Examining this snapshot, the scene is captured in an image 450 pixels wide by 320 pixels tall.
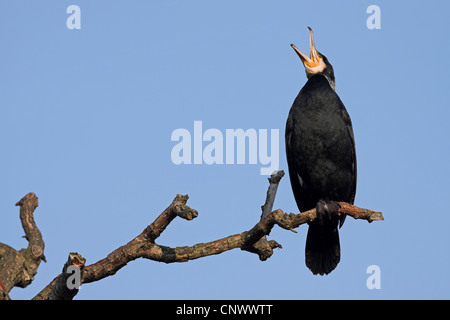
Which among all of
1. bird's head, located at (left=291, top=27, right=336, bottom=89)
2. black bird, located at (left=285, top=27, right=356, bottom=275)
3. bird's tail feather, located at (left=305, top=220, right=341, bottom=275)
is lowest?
bird's tail feather, located at (left=305, top=220, right=341, bottom=275)

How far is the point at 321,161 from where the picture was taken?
5.99 m

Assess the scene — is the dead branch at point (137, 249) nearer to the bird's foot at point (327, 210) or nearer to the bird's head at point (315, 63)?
the bird's foot at point (327, 210)

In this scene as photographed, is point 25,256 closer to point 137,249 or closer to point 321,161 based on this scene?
point 137,249

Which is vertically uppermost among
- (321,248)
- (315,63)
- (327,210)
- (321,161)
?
(315,63)

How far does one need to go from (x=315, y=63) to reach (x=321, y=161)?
1.53 metres

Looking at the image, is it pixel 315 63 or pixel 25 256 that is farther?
pixel 315 63

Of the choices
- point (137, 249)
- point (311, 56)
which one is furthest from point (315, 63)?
point (137, 249)

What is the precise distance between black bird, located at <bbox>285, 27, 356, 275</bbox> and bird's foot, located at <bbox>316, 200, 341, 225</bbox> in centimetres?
2

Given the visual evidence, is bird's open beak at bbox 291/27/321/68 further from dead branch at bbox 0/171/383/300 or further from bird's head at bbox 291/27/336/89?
dead branch at bbox 0/171/383/300

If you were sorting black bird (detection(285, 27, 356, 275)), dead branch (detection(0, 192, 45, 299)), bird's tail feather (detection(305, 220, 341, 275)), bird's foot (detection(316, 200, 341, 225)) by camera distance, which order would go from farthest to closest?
bird's tail feather (detection(305, 220, 341, 275))
black bird (detection(285, 27, 356, 275))
bird's foot (detection(316, 200, 341, 225))
dead branch (detection(0, 192, 45, 299))

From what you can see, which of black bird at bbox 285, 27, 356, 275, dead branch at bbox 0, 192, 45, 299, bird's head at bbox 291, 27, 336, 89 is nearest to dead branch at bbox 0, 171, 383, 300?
dead branch at bbox 0, 192, 45, 299

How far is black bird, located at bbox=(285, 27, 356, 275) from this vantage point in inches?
235

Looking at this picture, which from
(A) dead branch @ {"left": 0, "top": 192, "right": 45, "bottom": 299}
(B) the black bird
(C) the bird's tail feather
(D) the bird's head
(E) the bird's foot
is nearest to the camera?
(A) dead branch @ {"left": 0, "top": 192, "right": 45, "bottom": 299}
